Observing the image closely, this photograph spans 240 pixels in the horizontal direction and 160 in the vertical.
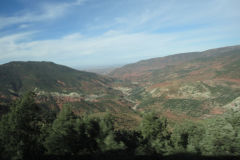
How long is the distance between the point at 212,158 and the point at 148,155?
568 centimetres

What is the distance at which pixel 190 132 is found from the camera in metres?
21.8

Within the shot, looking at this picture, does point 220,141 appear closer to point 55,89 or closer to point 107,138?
point 107,138

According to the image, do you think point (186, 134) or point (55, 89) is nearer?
point (186, 134)

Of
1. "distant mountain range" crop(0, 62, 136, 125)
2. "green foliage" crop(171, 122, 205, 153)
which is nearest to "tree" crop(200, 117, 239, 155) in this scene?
"green foliage" crop(171, 122, 205, 153)

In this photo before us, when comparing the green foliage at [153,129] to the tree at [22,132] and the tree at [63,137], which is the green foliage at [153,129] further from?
the tree at [22,132]

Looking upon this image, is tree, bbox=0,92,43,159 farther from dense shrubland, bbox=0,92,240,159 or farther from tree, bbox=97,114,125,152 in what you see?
tree, bbox=97,114,125,152

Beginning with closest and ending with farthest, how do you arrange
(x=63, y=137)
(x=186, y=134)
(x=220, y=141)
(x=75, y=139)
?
(x=220, y=141), (x=63, y=137), (x=75, y=139), (x=186, y=134)

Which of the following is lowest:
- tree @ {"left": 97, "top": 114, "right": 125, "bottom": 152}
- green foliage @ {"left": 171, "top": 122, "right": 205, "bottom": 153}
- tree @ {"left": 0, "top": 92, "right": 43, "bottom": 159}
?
green foliage @ {"left": 171, "top": 122, "right": 205, "bottom": 153}

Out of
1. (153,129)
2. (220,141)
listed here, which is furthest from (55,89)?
(220,141)

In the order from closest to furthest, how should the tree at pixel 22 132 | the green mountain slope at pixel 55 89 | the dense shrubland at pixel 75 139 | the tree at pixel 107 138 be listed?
the dense shrubland at pixel 75 139 → the tree at pixel 22 132 → the tree at pixel 107 138 → the green mountain slope at pixel 55 89

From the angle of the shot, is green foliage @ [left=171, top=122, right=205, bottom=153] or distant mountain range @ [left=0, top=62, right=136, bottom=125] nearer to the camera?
green foliage @ [left=171, top=122, right=205, bottom=153]

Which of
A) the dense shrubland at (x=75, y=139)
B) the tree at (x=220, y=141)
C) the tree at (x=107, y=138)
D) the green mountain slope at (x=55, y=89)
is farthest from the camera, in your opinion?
the green mountain slope at (x=55, y=89)

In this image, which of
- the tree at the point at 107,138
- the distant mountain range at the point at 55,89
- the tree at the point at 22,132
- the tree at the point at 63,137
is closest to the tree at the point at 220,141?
the tree at the point at 107,138

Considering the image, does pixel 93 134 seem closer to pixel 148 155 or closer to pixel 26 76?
pixel 148 155
